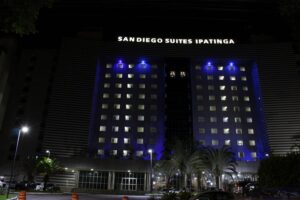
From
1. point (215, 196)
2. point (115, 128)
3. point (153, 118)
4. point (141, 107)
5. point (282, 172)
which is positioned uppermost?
point (141, 107)

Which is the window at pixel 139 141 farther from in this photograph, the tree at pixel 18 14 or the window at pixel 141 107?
the tree at pixel 18 14

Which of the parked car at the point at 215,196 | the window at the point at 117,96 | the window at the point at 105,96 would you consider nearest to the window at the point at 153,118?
the window at the point at 117,96

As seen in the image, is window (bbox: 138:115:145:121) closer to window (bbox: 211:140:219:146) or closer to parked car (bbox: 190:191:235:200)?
window (bbox: 211:140:219:146)

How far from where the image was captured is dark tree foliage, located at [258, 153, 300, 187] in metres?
35.9

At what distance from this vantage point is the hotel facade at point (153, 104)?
66.6 m

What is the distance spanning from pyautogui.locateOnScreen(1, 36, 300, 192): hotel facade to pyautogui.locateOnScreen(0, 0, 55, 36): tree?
5368 centimetres

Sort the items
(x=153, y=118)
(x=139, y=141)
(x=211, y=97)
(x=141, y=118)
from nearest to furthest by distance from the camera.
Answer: (x=139, y=141) < (x=141, y=118) < (x=153, y=118) < (x=211, y=97)

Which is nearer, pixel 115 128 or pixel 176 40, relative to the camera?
pixel 115 128

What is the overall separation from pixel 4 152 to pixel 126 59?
42.3 m

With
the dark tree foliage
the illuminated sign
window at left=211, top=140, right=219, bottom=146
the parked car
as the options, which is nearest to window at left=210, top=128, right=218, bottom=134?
window at left=211, top=140, right=219, bottom=146

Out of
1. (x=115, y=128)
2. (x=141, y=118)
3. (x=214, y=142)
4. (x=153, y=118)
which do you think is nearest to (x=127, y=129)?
(x=115, y=128)

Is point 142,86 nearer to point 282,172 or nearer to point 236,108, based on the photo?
point 236,108

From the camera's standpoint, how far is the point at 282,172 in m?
37.8

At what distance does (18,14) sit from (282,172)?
3817 centimetres
